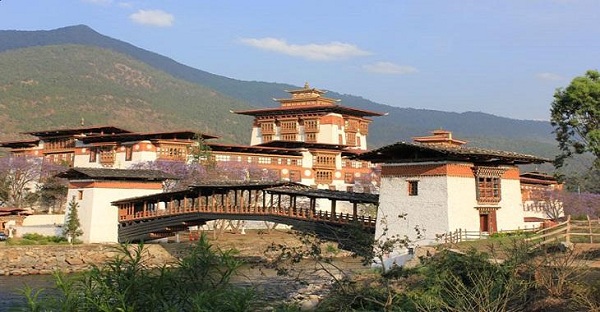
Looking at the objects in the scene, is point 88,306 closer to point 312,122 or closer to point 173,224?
point 173,224

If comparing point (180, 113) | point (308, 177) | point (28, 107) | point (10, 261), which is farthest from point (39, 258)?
point (180, 113)

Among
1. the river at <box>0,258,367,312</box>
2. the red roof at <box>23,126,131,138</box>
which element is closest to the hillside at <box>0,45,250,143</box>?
the red roof at <box>23,126,131,138</box>

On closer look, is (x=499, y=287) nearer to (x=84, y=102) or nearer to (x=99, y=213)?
(x=99, y=213)

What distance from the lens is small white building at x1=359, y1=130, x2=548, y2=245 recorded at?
28562 millimetres

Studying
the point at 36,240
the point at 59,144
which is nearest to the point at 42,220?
the point at 36,240

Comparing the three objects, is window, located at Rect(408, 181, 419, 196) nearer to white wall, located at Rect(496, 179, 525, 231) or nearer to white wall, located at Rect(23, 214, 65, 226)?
white wall, located at Rect(496, 179, 525, 231)

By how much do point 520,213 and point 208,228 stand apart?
30.9m

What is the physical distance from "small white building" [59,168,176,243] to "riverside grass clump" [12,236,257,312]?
36076mm

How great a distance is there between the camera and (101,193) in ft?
149

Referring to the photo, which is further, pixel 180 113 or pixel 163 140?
pixel 180 113

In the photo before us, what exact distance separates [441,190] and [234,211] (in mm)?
15950

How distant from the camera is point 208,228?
56.2 metres

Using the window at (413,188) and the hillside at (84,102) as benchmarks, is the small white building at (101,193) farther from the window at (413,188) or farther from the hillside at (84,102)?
the hillside at (84,102)

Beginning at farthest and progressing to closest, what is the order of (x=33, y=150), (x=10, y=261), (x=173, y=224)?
(x=33, y=150) < (x=173, y=224) < (x=10, y=261)
